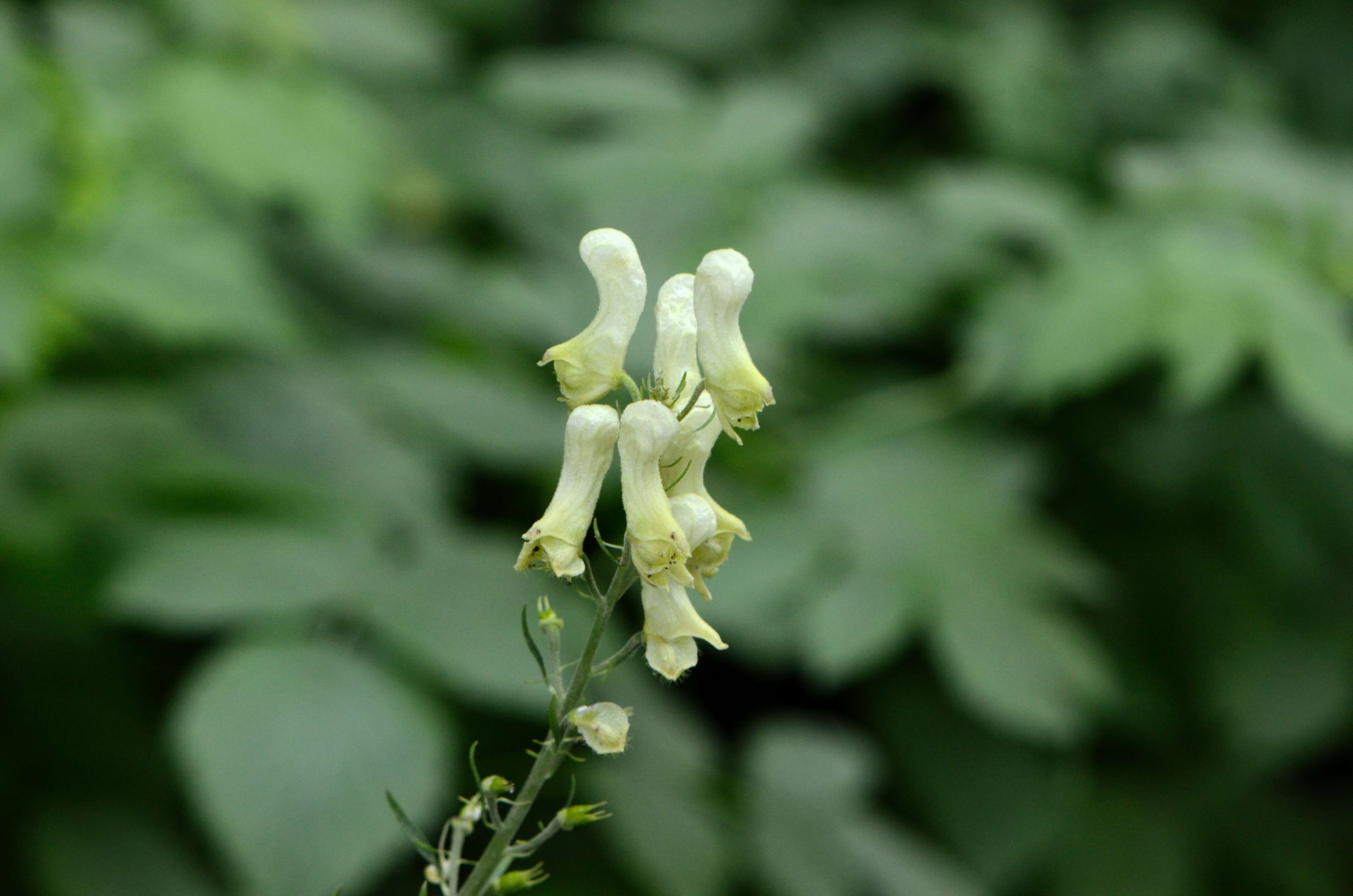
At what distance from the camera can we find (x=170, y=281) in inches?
91.7

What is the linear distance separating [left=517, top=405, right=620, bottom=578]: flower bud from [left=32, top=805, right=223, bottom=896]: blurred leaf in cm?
165

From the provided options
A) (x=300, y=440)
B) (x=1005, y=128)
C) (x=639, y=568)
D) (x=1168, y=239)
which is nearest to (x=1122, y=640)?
(x=1168, y=239)

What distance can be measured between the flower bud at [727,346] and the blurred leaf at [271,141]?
6.74 feet

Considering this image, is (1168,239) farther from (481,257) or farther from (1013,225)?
(481,257)

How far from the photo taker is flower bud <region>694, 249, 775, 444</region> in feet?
2.99

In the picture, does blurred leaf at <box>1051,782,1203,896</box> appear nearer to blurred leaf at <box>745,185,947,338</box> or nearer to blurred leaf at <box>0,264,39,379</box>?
blurred leaf at <box>745,185,947,338</box>

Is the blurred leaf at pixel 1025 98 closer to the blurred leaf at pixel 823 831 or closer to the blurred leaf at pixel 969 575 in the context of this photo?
the blurred leaf at pixel 969 575

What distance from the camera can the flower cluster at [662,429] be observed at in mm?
887

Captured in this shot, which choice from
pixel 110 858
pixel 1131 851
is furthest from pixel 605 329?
pixel 1131 851

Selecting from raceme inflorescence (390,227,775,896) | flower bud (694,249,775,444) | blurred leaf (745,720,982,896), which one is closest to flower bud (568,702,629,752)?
raceme inflorescence (390,227,775,896)

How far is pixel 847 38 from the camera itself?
4.26m

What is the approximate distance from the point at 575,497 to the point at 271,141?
2.24 metres

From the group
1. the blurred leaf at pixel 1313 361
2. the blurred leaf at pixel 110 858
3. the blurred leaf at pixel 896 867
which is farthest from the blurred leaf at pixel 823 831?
the blurred leaf at pixel 1313 361

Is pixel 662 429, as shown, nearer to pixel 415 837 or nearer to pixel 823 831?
pixel 415 837
